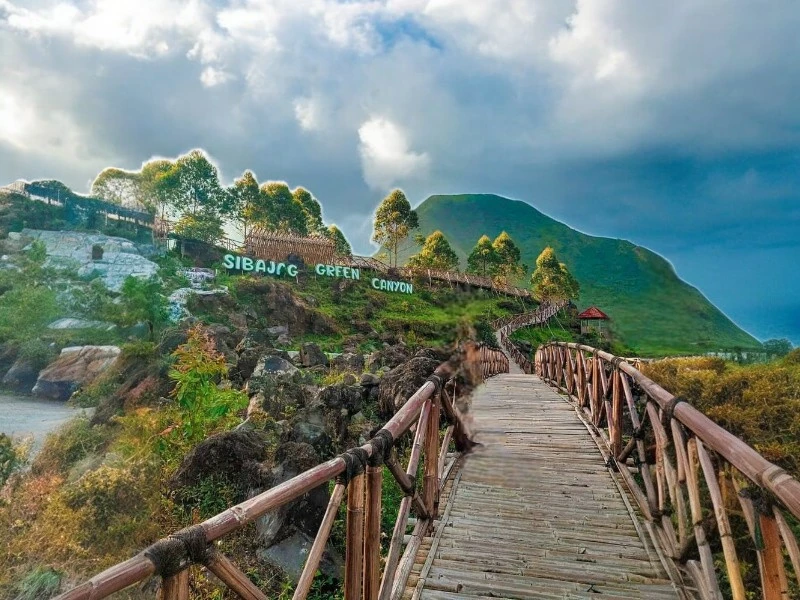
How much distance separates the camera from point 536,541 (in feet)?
9.93

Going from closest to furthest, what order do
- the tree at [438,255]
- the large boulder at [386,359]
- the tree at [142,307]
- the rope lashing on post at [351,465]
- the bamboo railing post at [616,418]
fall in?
the tree at [438,255] → the rope lashing on post at [351,465] → the bamboo railing post at [616,418] → the large boulder at [386,359] → the tree at [142,307]

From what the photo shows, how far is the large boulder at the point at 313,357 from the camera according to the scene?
1223 centimetres

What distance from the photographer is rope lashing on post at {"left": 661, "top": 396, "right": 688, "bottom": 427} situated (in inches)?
103

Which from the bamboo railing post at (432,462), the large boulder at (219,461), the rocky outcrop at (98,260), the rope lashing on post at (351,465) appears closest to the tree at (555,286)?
the bamboo railing post at (432,462)

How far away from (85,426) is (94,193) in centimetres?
2610

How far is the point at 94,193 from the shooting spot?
30.5m

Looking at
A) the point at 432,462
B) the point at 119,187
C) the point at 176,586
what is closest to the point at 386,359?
the point at 432,462

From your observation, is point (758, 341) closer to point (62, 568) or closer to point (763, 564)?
point (763, 564)

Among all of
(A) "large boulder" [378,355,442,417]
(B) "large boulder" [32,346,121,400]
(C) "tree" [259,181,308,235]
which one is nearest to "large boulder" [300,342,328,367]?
(A) "large boulder" [378,355,442,417]

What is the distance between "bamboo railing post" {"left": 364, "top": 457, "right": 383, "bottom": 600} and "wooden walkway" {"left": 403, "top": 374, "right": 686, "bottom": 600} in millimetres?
403

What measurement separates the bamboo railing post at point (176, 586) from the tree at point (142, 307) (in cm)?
1690

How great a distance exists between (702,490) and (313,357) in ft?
31.8

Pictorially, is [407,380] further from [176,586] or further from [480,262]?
[176,586]

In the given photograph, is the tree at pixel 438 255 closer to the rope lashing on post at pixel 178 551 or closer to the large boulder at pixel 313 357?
the rope lashing on post at pixel 178 551
